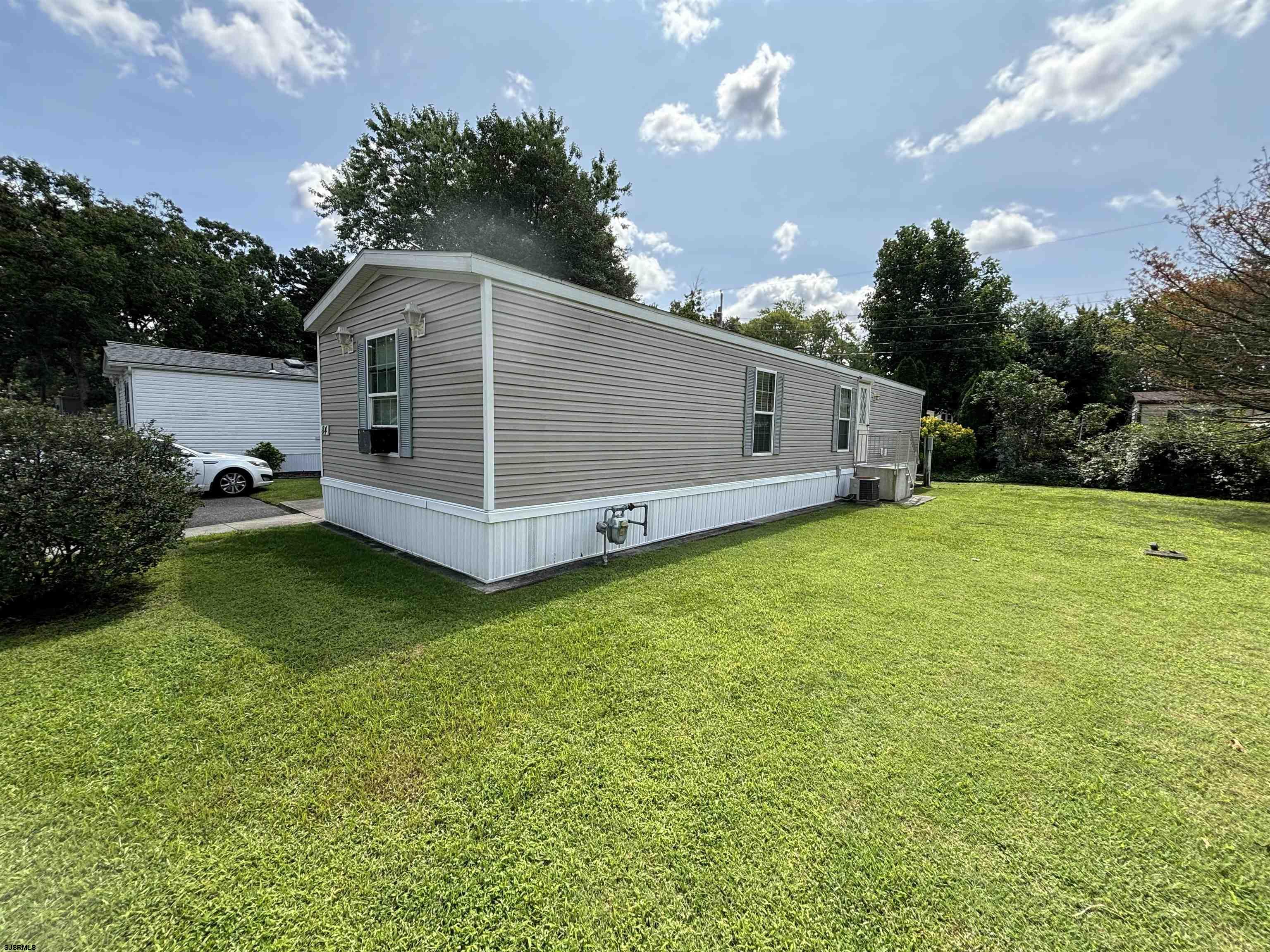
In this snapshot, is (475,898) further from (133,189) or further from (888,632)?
(133,189)

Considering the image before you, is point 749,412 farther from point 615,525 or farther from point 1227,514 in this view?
point 1227,514

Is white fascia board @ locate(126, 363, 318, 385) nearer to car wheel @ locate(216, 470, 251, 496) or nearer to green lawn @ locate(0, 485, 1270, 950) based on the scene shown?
car wheel @ locate(216, 470, 251, 496)

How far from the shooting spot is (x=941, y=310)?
19891 millimetres

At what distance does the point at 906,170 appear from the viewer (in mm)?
12125

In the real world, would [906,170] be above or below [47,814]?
above

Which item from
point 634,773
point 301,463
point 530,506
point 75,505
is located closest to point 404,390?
point 530,506

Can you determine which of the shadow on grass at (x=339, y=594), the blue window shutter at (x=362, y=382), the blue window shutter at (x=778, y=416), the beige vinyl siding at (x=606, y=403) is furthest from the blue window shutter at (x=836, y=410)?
the blue window shutter at (x=362, y=382)

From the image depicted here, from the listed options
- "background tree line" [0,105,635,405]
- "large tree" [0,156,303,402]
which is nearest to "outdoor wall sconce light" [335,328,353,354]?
"background tree line" [0,105,635,405]

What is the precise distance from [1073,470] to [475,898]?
18086 mm

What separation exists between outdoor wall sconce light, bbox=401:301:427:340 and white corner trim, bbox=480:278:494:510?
1.17m

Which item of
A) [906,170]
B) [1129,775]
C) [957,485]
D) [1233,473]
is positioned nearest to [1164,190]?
[906,170]

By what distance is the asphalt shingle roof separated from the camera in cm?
1210

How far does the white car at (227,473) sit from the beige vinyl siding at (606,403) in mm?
8632

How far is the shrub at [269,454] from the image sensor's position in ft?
42.5
